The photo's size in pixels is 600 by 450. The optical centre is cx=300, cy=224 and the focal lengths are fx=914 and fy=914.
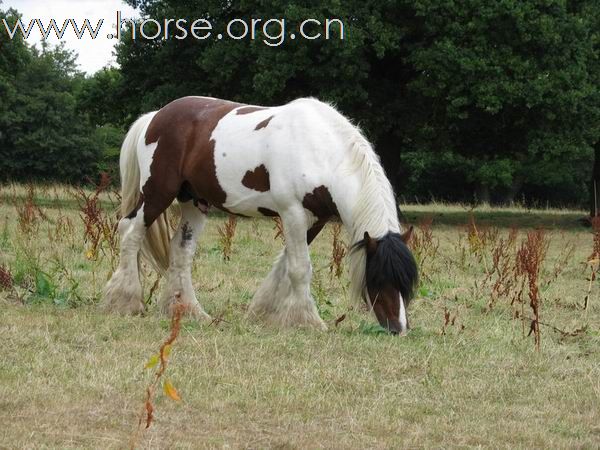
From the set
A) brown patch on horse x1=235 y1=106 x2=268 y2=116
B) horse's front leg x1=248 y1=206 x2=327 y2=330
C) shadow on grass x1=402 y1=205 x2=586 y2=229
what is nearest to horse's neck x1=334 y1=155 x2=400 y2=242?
horse's front leg x1=248 y1=206 x2=327 y2=330

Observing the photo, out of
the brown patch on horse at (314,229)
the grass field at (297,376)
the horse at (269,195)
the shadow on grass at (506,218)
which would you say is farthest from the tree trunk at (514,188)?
the brown patch on horse at (314,229)

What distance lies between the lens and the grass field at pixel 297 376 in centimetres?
436

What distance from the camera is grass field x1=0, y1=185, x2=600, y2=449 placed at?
14.3 ft

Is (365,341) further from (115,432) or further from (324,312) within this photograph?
(115,432)

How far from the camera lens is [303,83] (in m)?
21.6

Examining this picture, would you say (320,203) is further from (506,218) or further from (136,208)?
(506,218)

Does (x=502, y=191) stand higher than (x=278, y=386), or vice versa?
(x=278, y=386)

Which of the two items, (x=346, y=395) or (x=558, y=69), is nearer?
(x=346, y=395)

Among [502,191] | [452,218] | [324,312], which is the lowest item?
[502,191]

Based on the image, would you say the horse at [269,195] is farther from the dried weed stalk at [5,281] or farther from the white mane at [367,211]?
the dried weed stalk at [5,281]

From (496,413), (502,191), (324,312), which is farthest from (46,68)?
(496,413)

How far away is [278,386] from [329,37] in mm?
15151

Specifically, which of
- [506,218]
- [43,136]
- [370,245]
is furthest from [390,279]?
[43,136]

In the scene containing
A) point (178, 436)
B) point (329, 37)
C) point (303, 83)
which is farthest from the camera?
point (303, 83)
